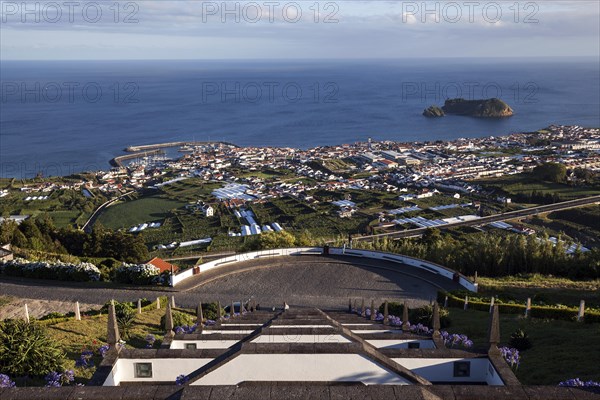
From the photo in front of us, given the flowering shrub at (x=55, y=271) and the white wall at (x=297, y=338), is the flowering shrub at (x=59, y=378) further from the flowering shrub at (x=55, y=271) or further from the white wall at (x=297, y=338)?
the flowering shrub at (x=55, y=271)

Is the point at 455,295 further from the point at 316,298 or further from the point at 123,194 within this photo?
the point at 123,194

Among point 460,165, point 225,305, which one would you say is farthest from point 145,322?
point 460,165

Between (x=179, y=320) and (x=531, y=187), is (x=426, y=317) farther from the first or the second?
(x=531, y=187)

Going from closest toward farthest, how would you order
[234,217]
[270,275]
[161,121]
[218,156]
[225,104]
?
[270,275] < [234,217] < [218,156] < [161,121] < [225,104]

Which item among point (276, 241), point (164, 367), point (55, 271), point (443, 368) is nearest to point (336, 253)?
point (276, 241)

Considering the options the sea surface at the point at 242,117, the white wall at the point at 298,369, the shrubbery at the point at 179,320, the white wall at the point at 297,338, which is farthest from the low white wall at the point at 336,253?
the sea surface at the point at 242,117

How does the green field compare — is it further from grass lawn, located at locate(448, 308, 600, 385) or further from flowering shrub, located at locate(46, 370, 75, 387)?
flowering shrub, located at locate(46, 370, 75, 387)
